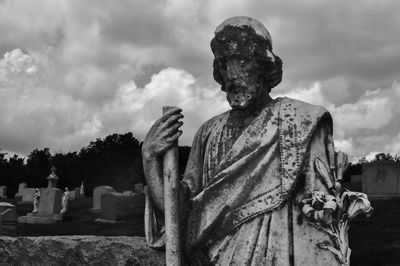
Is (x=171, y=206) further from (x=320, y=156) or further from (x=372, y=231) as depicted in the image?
(x=372, y=231)

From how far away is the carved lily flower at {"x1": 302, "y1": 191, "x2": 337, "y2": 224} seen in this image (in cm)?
257

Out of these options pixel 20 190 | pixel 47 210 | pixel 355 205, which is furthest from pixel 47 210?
pixel 355 205

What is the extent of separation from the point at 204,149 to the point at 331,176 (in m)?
0.87

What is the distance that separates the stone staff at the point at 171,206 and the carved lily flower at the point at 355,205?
0.94 metres

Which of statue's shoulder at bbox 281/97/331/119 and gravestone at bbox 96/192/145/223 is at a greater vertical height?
statue's shoulder at bbox 281/97/331/119

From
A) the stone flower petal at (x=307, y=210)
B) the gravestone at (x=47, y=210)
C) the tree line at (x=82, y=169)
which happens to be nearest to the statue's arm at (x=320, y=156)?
the stone flower petal at (x=307, y=210)

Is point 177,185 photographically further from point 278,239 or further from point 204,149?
point 278,239

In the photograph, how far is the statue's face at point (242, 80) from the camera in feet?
10.1

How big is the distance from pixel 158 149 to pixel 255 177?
0.61m

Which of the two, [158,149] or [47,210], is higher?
[158,149]

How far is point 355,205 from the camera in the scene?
259 centimetres

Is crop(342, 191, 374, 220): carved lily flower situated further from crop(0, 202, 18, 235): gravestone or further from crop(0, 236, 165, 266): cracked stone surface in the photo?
crop(0, 202, 18, 235): gravestone

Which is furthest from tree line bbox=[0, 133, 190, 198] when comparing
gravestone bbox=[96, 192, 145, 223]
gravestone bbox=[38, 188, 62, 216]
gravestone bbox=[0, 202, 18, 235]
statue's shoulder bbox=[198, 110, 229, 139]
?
statue's shoulder bbox=[198, 110, 229, 139]

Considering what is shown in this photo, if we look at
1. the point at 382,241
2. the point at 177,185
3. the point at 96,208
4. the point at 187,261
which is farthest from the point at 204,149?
the point at 96,208
